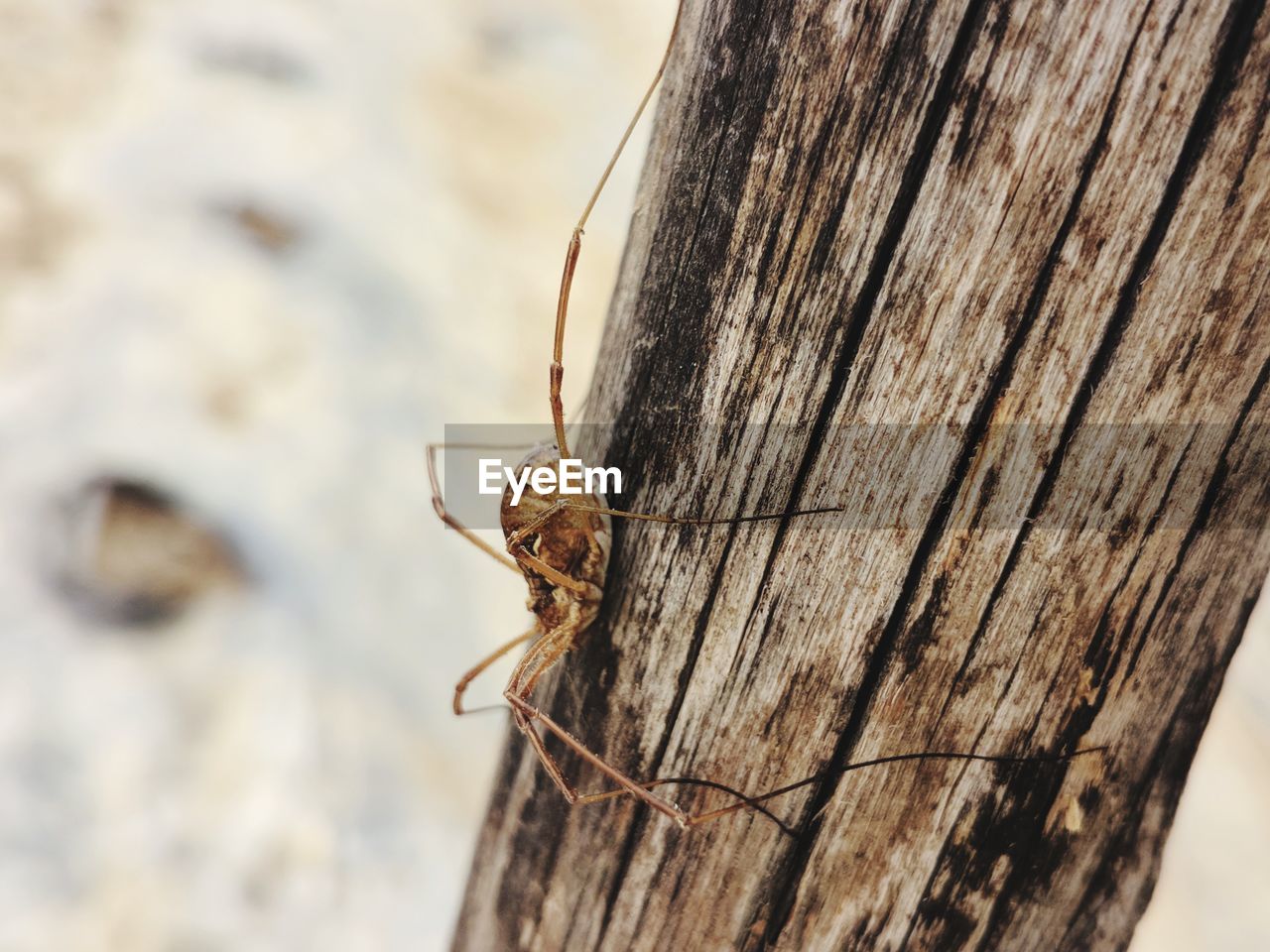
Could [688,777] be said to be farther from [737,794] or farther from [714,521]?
[714,521]

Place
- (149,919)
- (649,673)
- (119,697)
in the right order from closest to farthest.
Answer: (649,673) → (149,919) → (119,697)

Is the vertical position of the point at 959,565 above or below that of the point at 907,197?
below

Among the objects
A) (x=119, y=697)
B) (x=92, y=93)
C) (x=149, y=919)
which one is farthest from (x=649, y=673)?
(x=92, y=93)

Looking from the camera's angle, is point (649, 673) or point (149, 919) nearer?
point (649, 673)

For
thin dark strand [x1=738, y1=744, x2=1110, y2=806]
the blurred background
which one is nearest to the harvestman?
thin dark strand [x1=738, y1=744, x2=1110, y2=806]

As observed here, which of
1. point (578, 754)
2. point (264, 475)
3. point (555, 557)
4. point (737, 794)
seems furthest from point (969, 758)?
point (264, 475)

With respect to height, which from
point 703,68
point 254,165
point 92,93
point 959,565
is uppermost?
point 92,93

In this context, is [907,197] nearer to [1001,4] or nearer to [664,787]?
[1001,4]
